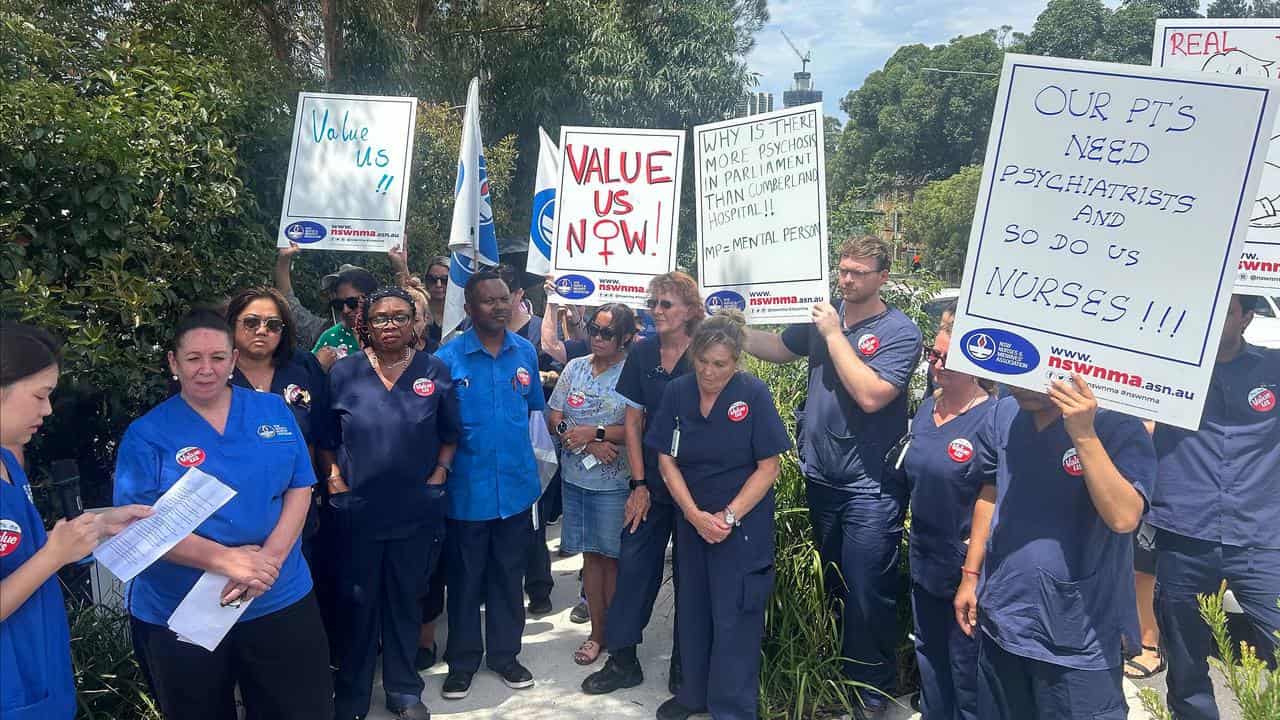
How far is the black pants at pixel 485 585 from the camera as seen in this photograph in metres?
4.17

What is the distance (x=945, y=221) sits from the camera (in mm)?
33312

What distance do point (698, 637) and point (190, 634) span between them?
198 cm

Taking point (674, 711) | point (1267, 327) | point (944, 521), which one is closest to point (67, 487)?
point (674, 711)

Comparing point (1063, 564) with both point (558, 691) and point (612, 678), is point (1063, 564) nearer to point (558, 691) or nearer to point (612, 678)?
point (612, 678)

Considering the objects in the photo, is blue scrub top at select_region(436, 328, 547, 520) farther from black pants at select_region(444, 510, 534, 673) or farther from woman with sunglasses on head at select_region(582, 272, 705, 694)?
woman with sunglasses on head at select_region(582, 272, 705, 694)

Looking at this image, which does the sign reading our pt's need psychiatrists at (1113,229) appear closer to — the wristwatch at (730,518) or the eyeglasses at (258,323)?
the wristwatch at (730,518)

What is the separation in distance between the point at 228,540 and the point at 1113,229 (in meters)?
2.77

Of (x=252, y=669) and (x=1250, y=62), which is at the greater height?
(x=1250, y=62)

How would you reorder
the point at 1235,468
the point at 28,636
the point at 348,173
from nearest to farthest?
the point at 28,636, the point at 1235,468, the point at 348,173

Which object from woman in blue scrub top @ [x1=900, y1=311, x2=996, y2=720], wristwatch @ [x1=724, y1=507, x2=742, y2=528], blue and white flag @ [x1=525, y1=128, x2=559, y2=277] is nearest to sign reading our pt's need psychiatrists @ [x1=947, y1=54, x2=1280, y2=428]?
woman in blue scrub top @ [x1=900, y1=311, x2=996, y2=720]

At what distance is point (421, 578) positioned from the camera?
3.88 meters

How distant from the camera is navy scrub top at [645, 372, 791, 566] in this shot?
367cm

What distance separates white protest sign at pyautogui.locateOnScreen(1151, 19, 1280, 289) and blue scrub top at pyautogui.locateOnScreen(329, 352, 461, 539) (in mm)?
3270

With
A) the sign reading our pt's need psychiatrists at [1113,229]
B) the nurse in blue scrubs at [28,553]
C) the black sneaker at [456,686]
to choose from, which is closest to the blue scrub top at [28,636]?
the nurse in blue scrubs at [28,553]
